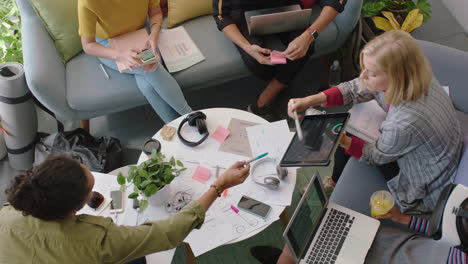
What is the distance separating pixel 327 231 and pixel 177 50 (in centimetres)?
144

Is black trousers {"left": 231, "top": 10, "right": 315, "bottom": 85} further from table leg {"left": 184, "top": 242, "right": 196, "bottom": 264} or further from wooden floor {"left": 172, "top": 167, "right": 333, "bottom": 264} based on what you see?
table leg {"left": 184, "top": 242, "right": 196, "bottom": 264}

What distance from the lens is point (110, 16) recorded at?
2258 mm

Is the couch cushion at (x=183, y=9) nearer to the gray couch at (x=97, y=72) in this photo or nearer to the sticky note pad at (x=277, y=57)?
the gray couch at (x=97, y=72)

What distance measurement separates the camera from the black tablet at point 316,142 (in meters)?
1.62

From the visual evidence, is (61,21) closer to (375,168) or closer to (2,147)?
(2,147)

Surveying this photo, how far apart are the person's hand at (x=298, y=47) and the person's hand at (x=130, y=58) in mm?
847

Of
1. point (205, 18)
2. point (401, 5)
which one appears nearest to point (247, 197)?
point (205, 18)

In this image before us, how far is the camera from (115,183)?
1846 mm

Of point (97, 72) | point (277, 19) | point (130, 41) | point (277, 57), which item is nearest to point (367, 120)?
point (277, 57)

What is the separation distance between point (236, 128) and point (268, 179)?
360 millimetres

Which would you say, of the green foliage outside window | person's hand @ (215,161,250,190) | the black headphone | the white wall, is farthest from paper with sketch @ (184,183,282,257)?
the white wall

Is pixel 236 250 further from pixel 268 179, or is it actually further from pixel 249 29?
pixel 249 29

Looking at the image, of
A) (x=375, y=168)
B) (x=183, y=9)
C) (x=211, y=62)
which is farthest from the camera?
(x=183, y=9)

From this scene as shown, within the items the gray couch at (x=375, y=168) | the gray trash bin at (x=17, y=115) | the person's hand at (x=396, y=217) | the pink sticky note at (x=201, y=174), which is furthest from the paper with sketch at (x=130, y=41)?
the person's hand at (x=396, y=217)
